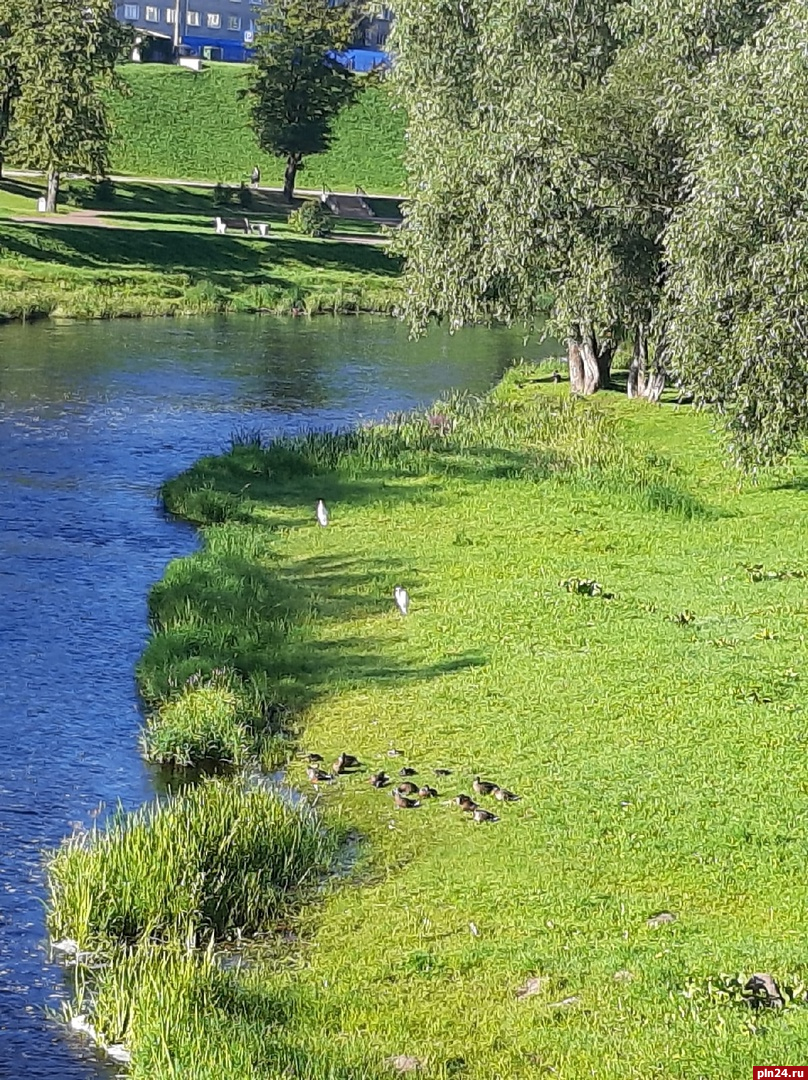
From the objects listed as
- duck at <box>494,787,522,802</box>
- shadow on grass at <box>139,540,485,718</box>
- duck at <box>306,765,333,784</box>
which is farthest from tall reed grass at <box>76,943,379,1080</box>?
shadow on grass at <box>139,540,485,718</box>

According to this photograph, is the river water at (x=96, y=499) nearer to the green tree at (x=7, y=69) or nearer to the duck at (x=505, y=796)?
the duck at (x=505, y=796)

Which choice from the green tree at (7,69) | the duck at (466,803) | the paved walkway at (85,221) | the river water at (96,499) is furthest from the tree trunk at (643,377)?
the green tree at (7,69)

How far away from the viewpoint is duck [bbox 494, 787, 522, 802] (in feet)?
50.6

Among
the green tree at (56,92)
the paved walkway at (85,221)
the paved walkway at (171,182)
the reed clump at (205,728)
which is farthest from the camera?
the paved walkway at (171,182)

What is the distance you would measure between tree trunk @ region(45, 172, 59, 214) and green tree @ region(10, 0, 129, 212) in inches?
59.5

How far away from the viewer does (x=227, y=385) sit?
4538cm

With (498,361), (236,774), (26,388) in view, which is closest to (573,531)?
(236,774)

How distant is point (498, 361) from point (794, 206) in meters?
33.3

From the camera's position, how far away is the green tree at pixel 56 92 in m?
66.6

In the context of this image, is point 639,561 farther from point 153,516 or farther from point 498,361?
point 498,361

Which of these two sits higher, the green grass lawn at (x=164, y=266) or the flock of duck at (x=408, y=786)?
the green grass lawn at (x=164, y=266)

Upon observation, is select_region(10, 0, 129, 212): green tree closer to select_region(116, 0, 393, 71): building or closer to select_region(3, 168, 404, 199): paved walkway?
select_region(3, 168, 404, 199): paved walkway

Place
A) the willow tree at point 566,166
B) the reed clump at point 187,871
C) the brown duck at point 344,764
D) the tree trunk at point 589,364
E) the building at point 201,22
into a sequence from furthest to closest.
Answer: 1. the building at point 201,22
2. the tree trunk at point 589,364
3. the willow tree at point 566,166
4. the brown duck at point 344,764
5. the reed clump at point 187,871

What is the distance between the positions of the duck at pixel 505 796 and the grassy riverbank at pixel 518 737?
0.48 feet
